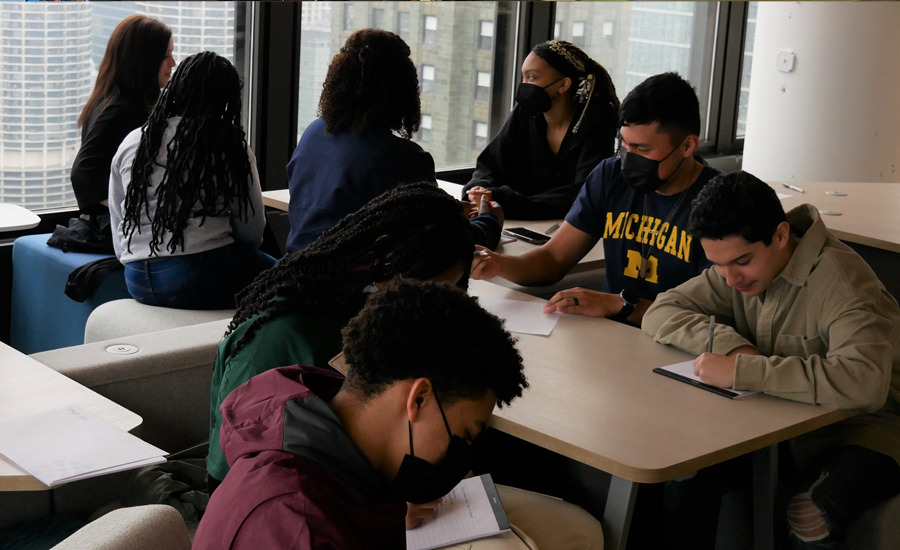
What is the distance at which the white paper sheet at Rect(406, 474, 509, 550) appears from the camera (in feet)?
5.82

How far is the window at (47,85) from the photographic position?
3955 millimetres

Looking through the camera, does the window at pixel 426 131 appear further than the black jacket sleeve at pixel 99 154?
Yes

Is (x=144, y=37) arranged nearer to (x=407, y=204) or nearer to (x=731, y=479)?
(x=407, y=204)

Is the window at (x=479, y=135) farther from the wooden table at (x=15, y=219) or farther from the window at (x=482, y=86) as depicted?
the wooden table at (x=15, y=219)

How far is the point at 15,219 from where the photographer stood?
3328 mm

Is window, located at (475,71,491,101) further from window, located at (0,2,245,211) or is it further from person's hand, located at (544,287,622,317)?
person's hand, located at (544,287,622,317)

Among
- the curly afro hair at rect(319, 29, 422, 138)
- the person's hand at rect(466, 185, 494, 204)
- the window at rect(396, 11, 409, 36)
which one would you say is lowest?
the person's hand at rect(466, 185, 494, 204)

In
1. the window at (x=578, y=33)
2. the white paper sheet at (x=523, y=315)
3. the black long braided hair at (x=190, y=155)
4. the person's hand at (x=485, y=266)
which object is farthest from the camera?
the window at (x=578, y=33)

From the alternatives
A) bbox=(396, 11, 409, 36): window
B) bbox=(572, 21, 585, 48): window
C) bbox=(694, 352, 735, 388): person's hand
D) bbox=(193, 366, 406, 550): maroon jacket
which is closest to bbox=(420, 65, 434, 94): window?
bbox=(396, 11, 409, 36): window

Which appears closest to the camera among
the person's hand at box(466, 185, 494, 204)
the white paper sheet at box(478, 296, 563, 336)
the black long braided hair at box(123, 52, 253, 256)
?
the white paper sheet at box(478, 296, 563, 336)

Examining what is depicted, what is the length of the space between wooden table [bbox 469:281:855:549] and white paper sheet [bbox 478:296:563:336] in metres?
0.10

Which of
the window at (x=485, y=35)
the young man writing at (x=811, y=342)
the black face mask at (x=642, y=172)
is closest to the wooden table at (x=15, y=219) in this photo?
the black face mask at (x=642, y=172)

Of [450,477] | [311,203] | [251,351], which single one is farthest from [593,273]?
[450,477]

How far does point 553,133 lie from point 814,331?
197 cm
